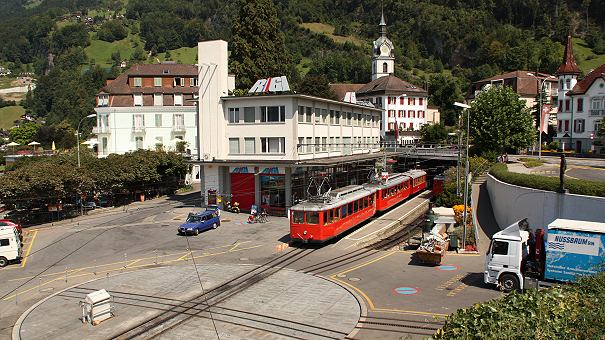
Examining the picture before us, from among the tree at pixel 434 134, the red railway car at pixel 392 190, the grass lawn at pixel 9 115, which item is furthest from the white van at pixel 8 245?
the grass lawn at pixel 9 115

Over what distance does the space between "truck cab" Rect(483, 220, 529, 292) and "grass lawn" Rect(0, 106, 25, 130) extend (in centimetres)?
18626

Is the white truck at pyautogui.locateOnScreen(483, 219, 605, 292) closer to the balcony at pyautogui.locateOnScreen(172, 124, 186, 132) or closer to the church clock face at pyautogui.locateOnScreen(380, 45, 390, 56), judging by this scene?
the balcony at pyautogui.locateOnScreen(172, 124, 186, 132)

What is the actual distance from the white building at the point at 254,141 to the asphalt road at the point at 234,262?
3400mm

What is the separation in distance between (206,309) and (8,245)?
52.9 ft

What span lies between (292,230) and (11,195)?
75.3 ft

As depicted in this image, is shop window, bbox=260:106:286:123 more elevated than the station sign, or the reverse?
the station sign

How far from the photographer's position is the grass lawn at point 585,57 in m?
144

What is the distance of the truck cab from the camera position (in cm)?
2286

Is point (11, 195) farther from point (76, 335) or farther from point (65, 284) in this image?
point (76, 335)

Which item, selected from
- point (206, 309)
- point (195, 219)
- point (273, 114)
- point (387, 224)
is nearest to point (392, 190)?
point (387, 224)

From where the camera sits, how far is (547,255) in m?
22.3

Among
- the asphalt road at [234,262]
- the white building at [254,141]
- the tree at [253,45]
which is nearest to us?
the asphalt road at [234,262]

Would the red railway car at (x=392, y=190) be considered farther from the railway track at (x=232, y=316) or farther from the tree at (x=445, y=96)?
the tree at (x=445, y=96)

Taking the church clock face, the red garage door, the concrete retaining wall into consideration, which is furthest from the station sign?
the church clock face
